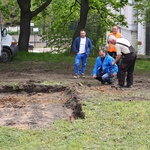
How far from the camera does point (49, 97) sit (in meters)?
13.0

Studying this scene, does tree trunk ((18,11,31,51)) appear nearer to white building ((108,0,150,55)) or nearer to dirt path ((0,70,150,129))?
dirt path ((0,70,150,129))

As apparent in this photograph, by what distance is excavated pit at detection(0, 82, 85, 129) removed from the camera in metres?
9.59

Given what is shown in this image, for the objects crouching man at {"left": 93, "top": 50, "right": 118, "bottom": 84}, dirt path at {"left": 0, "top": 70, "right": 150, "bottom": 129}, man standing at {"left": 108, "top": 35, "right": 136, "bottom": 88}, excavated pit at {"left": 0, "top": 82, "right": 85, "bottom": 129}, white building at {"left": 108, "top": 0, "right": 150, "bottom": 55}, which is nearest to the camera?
excavated pit at {"left": 0, "top": 82, "right": 85, "bottom": 129}

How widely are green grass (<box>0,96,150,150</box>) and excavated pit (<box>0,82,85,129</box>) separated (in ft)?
1.83

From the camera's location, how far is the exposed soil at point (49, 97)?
9961 millimetres

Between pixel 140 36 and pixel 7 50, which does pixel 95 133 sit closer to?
pixel 7 50

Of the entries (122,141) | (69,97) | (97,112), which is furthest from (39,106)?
(122,141)

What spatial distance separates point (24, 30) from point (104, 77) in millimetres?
13224

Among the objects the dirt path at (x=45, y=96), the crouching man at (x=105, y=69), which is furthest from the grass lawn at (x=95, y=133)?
the crouching man at (x=105, y=69)

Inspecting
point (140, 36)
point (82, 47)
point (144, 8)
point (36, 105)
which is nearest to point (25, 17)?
point (144, 8)

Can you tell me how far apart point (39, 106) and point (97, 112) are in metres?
2.15

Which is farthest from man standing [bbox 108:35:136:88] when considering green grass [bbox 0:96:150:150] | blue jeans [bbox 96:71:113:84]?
green grass [bbox 0:96:150:150]

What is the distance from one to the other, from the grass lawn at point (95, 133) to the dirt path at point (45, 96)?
2.06ft

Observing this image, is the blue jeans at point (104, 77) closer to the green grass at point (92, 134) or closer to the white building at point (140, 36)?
the green grass at point (92, 134)
